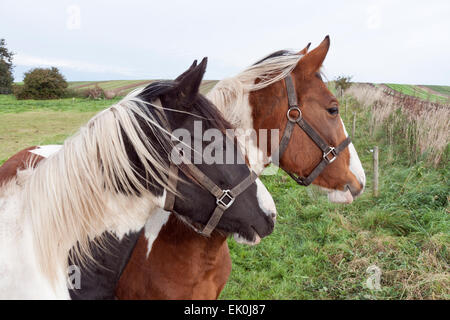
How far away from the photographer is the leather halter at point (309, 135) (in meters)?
2.24

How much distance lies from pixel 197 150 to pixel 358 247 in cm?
379

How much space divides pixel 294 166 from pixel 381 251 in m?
2.63

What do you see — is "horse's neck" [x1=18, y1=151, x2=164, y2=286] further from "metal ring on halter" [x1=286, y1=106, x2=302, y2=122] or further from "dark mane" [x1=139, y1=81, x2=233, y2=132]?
"metal ring on halter" [x1=286, y1=106, x2=302, y2=122]

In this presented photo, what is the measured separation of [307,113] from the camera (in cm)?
227

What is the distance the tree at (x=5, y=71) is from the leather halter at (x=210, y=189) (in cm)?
5182

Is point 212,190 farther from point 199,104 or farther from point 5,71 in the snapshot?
point 5,71

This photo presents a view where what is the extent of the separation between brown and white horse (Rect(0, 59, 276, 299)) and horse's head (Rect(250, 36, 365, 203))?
829 mm

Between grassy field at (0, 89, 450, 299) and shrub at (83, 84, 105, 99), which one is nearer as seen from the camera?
grassy field at (0, 89, 450, 299)

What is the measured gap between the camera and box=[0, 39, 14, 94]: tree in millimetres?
40844

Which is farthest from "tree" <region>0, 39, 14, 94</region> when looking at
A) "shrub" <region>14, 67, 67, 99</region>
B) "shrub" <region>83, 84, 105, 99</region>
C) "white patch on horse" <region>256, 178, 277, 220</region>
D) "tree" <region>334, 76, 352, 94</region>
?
"white patch on horse" <region>256, 178, 277, 220</region>

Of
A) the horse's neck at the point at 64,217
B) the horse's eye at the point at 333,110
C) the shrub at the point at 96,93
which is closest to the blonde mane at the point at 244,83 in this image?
the horse's eye at the point at 333,110

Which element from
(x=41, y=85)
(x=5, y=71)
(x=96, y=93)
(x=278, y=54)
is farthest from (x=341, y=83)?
(x=5, y=71)
